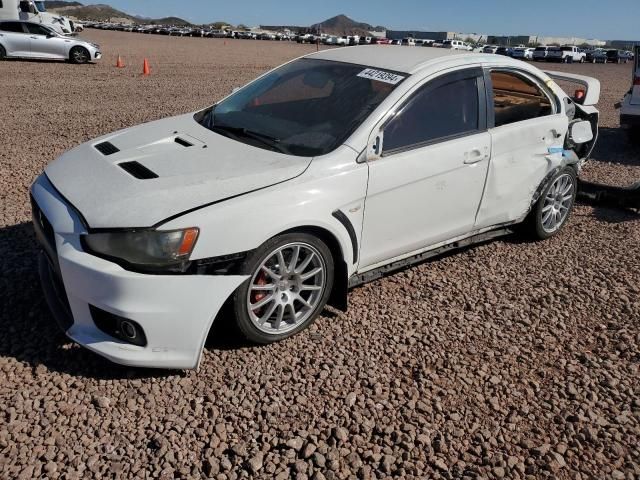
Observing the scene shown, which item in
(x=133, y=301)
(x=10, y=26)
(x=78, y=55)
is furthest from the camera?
(x=78, y=55)

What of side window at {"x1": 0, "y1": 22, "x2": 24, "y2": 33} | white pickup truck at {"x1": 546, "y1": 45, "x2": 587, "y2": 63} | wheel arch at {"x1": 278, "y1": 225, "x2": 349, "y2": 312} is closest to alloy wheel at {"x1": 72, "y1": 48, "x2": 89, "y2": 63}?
side window at {"x1": 0, "y1": 22, "x2": 24, "y2": 33}

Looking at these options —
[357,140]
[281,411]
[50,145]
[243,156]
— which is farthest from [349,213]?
[50,145]

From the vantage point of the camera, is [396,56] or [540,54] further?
[540,54]

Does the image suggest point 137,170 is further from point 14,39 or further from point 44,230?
point 14,39

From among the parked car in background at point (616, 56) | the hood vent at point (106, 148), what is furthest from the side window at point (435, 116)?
the parked car in background at point (616, 56)

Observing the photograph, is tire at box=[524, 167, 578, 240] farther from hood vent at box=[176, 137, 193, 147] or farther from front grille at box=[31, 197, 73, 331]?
front grille at box=[31, 197, 73, 331]

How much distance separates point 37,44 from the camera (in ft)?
61.6

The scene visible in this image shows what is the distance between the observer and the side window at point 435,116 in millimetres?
3730

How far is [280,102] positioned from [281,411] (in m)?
2.39

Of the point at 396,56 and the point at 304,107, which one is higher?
the point at 396,56

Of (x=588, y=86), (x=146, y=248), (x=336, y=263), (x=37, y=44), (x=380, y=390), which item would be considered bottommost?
(x=380, y=390)

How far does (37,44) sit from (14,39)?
2.26 ft

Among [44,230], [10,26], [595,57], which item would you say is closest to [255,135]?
[44,230]

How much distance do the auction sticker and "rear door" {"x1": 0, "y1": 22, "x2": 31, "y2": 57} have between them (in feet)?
61.0
